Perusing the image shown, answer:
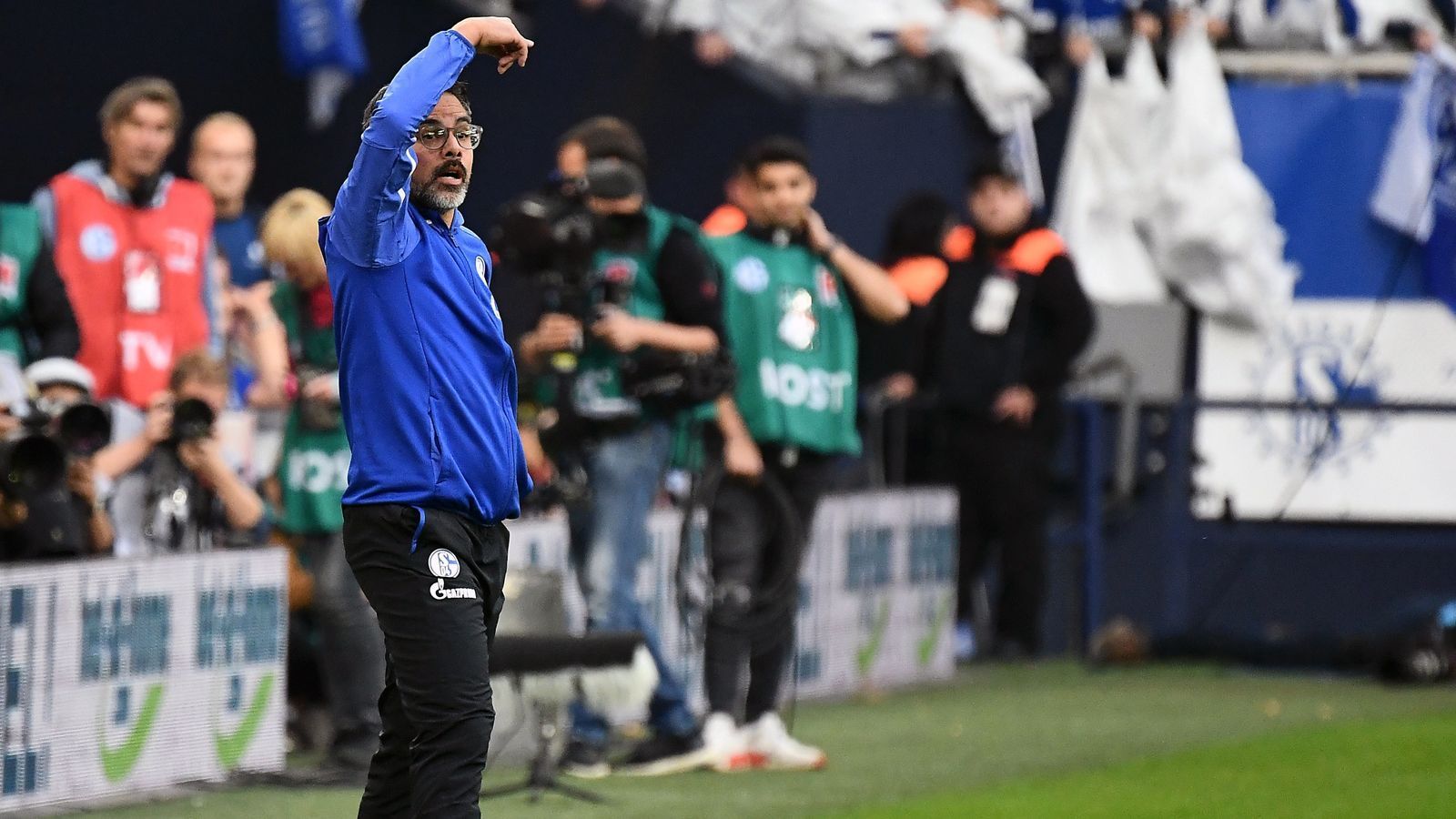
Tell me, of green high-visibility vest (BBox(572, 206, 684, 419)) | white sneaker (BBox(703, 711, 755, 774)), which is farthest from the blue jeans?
white sneaker (BBox(703, 711, 755, 774))

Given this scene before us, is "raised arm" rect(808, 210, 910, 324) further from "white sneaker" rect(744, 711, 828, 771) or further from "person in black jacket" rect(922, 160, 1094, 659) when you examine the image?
"person in black jacket" rect(922, 160, 1094, 659)

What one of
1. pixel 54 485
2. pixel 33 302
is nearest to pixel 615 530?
pixel 54 485

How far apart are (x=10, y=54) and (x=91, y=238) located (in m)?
2.76

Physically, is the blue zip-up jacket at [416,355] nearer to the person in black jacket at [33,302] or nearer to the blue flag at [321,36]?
the person in black jacket at [33,302]

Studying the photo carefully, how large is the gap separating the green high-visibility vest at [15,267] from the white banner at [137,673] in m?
1.18

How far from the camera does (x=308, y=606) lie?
9820 millimetres

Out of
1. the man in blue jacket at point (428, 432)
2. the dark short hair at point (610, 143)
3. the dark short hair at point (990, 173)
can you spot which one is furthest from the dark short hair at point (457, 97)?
the dark short hair at point (990, 173)

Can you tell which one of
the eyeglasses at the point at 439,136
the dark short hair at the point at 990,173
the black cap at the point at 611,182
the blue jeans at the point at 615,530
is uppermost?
the dark short hair at the point at 990,173

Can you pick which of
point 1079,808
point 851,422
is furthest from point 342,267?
point 851,422

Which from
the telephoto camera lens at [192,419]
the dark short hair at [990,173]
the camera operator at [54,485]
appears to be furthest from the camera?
the dark short hair at [990,173]

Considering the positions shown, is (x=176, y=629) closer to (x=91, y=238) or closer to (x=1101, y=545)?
(x=91, y=238)

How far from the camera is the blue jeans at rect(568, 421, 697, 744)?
8.98 m

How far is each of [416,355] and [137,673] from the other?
A: 3.21 metres

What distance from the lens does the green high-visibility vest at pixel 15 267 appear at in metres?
9.30
